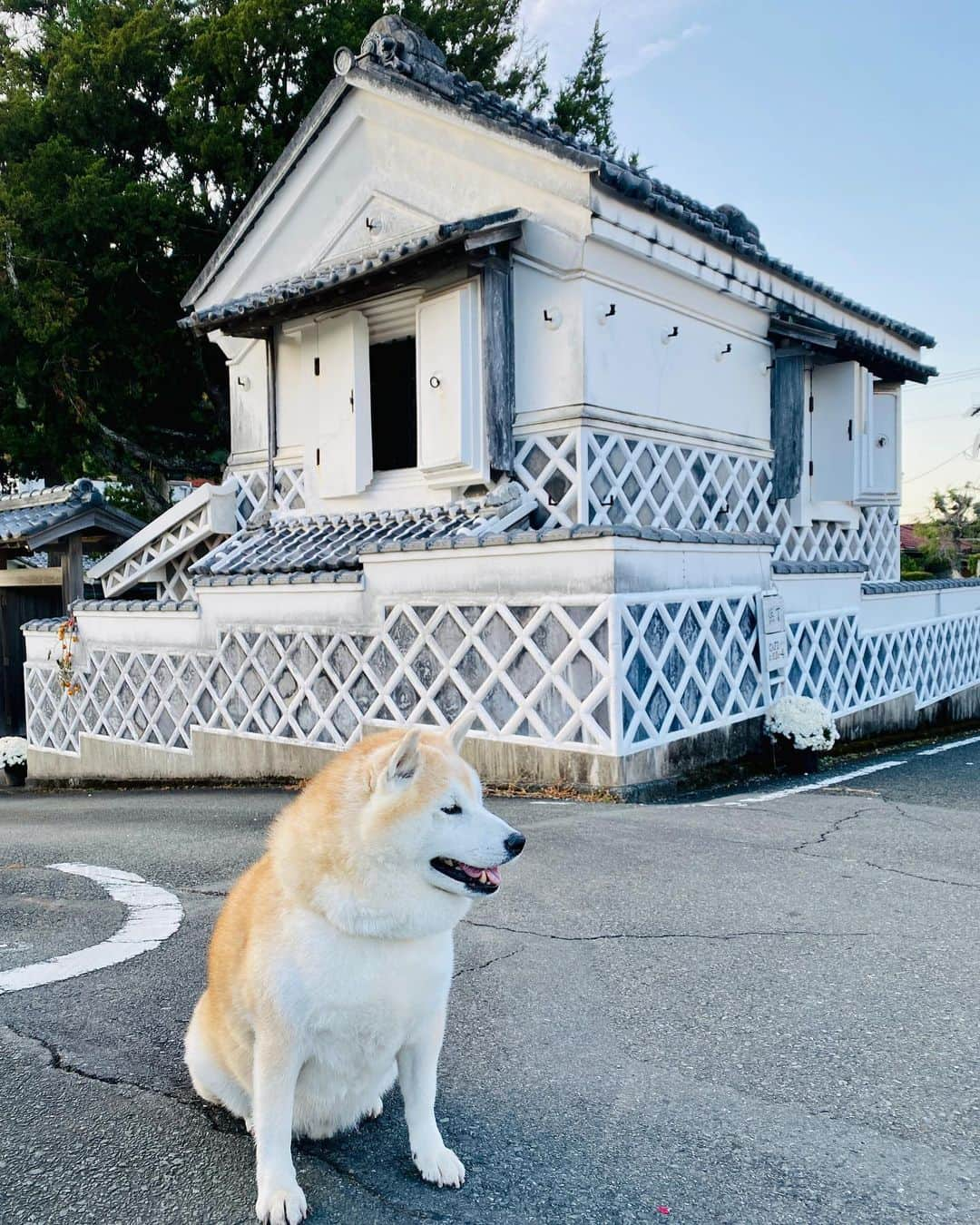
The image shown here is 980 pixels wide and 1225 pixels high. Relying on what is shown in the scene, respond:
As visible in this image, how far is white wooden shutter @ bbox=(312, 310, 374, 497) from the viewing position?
39.9 ft

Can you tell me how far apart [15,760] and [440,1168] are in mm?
13334

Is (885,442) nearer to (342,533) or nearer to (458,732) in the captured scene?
(342,533)

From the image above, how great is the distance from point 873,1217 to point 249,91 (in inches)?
766

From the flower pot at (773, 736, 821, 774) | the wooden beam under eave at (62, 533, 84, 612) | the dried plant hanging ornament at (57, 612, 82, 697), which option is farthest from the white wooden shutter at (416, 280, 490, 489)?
the wooden beam under eave at (62, 533, 84, 612)

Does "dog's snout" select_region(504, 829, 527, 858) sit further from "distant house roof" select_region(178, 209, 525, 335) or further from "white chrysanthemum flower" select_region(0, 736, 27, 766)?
"white chrysanthemum flower" select_region(0, 736, 27, 766)

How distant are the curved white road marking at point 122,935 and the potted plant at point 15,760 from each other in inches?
350

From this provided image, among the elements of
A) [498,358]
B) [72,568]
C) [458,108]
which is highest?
[458,108]

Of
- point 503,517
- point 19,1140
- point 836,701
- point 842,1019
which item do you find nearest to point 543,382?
point 503,517

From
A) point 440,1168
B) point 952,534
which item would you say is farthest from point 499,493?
point 952,534

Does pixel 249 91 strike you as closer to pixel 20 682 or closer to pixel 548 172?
pixel 548 172

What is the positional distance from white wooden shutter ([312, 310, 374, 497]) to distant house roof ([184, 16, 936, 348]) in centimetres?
262

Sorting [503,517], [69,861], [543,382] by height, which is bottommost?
[69,861]

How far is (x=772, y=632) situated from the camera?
30.9 ft

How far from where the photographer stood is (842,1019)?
359 cm
